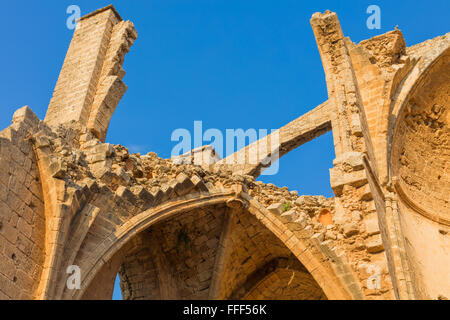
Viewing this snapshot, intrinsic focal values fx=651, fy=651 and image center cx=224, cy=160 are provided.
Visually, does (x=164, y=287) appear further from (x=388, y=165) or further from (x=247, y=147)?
(x=247, y=147)

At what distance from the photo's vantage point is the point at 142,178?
8633 millimetres

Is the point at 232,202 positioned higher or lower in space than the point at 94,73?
lower

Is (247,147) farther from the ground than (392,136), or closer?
farther from the ground

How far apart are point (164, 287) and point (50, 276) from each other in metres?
3.14

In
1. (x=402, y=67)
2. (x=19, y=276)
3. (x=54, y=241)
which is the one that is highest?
(x=402, y=67)

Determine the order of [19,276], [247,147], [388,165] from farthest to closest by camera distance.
Result: [247,147] → [388,165] → [19,276]

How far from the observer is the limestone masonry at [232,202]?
7.11 metres

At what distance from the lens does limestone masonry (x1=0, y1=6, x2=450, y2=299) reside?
7113 millimetres

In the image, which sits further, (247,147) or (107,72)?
(247,147)

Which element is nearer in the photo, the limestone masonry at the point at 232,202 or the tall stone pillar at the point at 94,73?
the limestone masonry at the point at 232,202

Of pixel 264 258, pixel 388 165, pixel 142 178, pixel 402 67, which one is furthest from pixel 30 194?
pixel 402 67

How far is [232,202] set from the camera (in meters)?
9.39

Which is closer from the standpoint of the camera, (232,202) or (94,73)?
(232,202)

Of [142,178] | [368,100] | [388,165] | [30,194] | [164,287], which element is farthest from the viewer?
[368,100]
